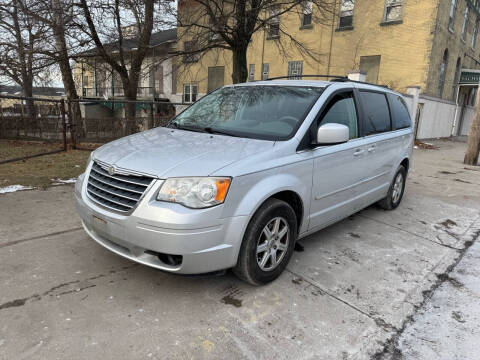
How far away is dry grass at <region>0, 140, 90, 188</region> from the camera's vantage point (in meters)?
6.05

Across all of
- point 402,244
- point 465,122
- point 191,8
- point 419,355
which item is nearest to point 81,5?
point 191,8

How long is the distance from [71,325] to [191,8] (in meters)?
13.3

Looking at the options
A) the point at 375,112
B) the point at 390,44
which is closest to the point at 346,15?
the point at 390,44

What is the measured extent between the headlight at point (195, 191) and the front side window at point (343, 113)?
4.72ft

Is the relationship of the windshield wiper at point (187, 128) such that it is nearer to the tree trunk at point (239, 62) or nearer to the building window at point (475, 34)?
the tree trunk at point (239, 62)

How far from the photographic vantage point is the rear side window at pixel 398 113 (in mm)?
5074

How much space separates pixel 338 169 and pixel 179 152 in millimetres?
1713

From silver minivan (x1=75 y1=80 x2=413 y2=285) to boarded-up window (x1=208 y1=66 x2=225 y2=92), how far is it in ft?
76.8

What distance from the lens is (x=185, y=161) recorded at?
2709 millimetres

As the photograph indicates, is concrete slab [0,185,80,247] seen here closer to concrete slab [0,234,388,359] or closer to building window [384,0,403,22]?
concrete slab [0,234,388,359]

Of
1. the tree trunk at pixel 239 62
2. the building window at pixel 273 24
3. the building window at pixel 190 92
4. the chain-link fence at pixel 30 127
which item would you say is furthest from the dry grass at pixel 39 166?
the building window at pixel 190 92

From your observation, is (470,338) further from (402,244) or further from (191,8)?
(191,8)

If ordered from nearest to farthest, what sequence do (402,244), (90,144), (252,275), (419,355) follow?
(419,355) < (252,275) < (402,244) < (90,144)

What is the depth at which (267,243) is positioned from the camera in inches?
118
